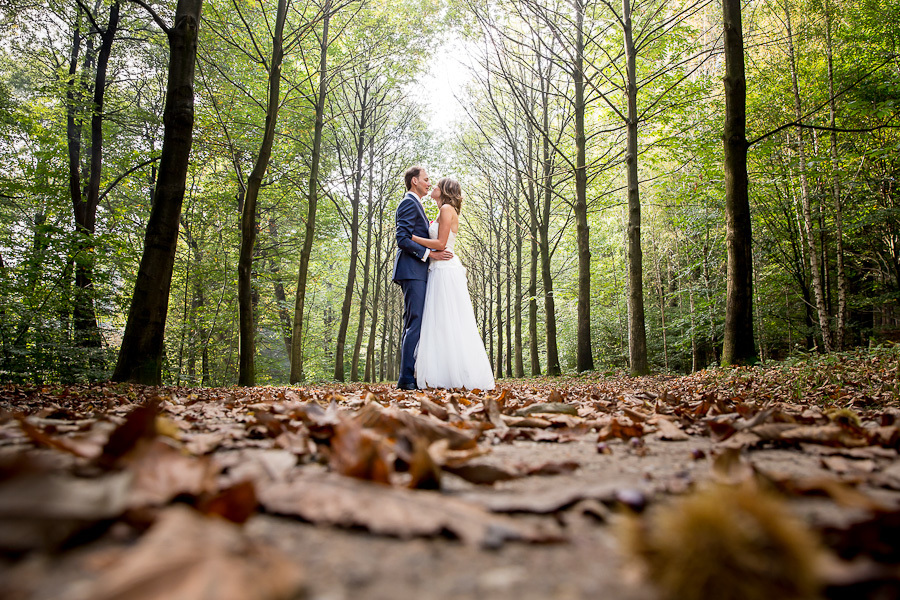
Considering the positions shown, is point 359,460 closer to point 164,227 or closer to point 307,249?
point 164,227

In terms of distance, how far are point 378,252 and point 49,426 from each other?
18311 mm

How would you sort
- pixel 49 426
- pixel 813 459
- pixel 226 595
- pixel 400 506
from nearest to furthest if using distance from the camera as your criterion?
pixel 226 595
pixel 400 506
pixel 813 459
pixel 49 426

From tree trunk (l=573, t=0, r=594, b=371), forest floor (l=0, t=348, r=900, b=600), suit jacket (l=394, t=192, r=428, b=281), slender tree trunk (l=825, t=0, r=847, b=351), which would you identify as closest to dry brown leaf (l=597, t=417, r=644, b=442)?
forest floor (l=0, t=348, r=900, b=600)

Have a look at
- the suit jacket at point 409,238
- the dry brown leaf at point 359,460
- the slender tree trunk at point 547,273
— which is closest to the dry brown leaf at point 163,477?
the dry brown leaf at point 359,460

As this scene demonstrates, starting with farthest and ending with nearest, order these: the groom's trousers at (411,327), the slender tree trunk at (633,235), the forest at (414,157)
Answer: the slender tree trunk at (633,235), the forest at (414,157), the groom's trousers at (411,327)

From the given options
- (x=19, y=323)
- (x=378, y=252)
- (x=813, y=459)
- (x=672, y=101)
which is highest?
(x=672, y=101)

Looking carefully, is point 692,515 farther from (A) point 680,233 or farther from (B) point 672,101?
(A) point 680,233

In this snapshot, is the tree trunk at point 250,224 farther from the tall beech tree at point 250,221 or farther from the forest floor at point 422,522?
the forest floor at point 422,522

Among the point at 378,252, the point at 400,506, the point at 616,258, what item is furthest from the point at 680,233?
the point at 400,506

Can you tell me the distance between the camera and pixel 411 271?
548 cm

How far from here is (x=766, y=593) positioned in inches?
21.7

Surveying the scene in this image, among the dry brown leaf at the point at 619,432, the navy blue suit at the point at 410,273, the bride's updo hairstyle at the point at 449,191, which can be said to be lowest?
the dry brown leaf at the point at 619,432

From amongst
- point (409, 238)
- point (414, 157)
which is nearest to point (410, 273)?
point (409, 238)

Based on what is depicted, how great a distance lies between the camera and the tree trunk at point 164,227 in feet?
17.0
